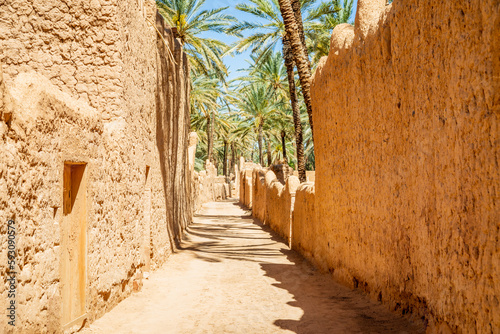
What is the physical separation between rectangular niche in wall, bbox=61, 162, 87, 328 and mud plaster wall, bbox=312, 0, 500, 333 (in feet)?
10.4

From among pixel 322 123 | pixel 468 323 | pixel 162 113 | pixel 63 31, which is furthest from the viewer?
pixel 162 113

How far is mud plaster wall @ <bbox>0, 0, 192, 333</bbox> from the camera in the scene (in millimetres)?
3566

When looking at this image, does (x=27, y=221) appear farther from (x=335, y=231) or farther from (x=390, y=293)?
(x=335, y=231)

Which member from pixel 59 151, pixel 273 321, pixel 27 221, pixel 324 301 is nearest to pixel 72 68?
pixel 59 151

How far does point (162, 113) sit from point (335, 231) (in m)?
3.97

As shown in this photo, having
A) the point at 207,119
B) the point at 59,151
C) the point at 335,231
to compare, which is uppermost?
the point at 207,119

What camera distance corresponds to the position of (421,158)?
173 inches

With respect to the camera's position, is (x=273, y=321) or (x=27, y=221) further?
(x=273, y=321)

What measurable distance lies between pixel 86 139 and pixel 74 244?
105 centimetres

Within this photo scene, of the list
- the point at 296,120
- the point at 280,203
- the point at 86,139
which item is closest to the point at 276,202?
the point at 280,203

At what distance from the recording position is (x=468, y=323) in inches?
136

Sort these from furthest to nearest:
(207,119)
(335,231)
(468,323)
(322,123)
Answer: (207,119), (322,123), (335,231), (468,323)

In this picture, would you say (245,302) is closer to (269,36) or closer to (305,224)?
(305,224)

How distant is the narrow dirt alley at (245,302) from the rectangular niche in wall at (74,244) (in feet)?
1.04
